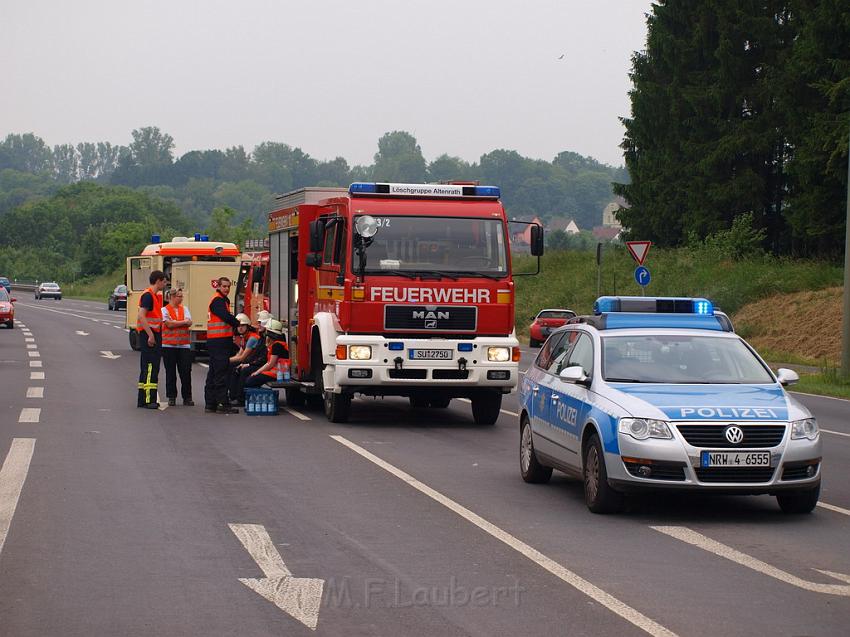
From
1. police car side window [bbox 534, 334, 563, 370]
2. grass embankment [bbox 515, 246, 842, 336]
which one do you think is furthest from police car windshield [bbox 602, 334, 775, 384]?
grass embankment [bbox 515, 246, 842, 336]

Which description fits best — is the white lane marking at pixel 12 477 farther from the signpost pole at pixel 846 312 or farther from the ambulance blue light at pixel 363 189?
the signpost pole at pixel 846 312

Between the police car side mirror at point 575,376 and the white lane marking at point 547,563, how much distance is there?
1.32 metres

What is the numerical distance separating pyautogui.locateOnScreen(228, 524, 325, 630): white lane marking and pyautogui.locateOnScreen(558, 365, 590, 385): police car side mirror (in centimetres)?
295

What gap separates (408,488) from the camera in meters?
12.5

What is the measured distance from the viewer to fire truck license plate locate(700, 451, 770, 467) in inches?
412

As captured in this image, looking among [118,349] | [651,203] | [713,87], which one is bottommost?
[118,349]

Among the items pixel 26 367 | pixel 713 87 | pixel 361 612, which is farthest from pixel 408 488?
pixel 713 87

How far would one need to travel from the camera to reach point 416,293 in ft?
59.4

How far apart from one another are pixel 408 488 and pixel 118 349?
27231 mm

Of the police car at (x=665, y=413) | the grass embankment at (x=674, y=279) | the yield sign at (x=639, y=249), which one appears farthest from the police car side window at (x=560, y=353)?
the yield sign at (x=639, y=249)

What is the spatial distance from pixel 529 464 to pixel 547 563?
3.99 m

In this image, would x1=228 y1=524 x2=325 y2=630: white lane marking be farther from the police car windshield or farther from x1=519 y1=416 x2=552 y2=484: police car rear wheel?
x1=519 y1=416 x2=552 y2=484: police car rear wheel

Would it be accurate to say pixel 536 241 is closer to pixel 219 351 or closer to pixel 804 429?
pixel 219 351

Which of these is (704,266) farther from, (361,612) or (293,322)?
(361,612)
